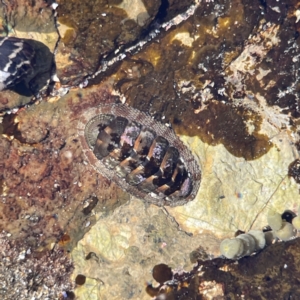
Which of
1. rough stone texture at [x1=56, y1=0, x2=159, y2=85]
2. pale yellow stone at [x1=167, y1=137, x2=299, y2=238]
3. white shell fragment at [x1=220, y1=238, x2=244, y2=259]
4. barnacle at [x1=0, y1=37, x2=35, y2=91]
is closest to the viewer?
barnacle at [x1=0, y1=37, x2=35, y2=91]

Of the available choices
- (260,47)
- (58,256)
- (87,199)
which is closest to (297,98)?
(260,47)

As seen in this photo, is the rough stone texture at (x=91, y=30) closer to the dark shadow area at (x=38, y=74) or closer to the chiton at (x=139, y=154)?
the dark shadow area at (x=38, y=74)

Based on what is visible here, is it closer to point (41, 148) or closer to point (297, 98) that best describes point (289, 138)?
point (297, 98)

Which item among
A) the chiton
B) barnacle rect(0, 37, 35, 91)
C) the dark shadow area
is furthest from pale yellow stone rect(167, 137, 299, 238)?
barnacle rect(0, 37, 35, 91)

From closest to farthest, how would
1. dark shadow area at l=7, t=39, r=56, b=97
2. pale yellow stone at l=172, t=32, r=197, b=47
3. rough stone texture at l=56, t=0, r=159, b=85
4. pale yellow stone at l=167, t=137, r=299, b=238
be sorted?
rough stone texture at l=56, t=0, r=159, b=85
dark shadow area at l=7, t=39, r=56, b=97
pale yellow stone at l=172, t=32, r=197, b=47
pale yellow stone at l=167, t=137, r=299, b=238

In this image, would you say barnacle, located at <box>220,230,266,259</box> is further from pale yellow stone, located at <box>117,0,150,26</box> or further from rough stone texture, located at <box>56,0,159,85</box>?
pale yellow stone, located at <box>117,0,150,26</box>

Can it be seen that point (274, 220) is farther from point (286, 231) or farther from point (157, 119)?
point (157, 119)
